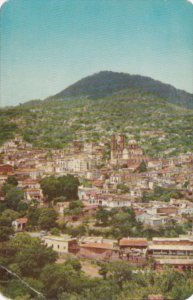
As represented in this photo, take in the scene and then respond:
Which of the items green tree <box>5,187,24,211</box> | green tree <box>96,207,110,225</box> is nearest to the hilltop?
green tree <box>5,187,24,211</box>

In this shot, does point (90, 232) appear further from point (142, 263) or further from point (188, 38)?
point (188, 38)

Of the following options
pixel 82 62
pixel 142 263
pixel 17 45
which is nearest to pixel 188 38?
pixel 82 62

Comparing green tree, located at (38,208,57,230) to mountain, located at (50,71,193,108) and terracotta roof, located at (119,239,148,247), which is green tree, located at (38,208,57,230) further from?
mountain, located at (50,71,193,108)

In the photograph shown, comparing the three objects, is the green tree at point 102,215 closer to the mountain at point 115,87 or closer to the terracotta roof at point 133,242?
the terracotta roof at point 133,242

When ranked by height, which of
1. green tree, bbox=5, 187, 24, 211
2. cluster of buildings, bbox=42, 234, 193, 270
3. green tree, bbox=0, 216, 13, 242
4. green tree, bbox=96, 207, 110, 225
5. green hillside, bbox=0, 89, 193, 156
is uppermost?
green hillside, bbox=0, 89, 193, 156

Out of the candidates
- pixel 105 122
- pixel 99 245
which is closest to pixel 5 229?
pixel 99 245

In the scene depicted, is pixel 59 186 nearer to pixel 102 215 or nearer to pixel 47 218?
pixel 47 218
